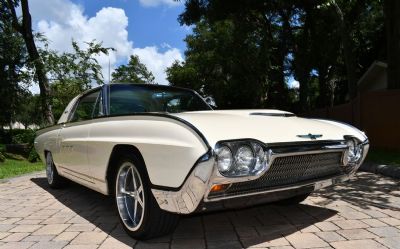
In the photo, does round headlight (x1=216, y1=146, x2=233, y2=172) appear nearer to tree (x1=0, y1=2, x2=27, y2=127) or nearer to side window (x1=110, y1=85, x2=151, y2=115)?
side window (x1=110, y1=85, x2=151, y2=115)

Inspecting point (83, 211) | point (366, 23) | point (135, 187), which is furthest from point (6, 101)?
point (366, 23)

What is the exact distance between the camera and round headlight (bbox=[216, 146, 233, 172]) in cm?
308

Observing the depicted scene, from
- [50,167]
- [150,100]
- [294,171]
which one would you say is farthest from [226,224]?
[50,167]

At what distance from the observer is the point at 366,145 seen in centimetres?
417

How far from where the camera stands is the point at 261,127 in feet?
11.5

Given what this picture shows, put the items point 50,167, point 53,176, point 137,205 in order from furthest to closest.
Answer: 1. point 50,167
2. point 53,176
3. point 137,205

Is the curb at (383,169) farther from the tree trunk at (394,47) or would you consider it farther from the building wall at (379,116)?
the tree trunk at (394,47)

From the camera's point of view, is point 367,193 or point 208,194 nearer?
point 208,194

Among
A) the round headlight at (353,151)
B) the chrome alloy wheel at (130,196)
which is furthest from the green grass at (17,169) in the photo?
the round headlight at (353,151)

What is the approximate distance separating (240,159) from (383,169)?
525 cm

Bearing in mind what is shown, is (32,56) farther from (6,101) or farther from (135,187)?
(135,187)

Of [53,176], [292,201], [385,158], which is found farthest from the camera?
[385,158]

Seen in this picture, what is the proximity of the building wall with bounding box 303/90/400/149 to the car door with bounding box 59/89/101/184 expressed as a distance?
8492 mm

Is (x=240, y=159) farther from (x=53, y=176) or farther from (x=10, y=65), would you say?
(x=10, y=65)
